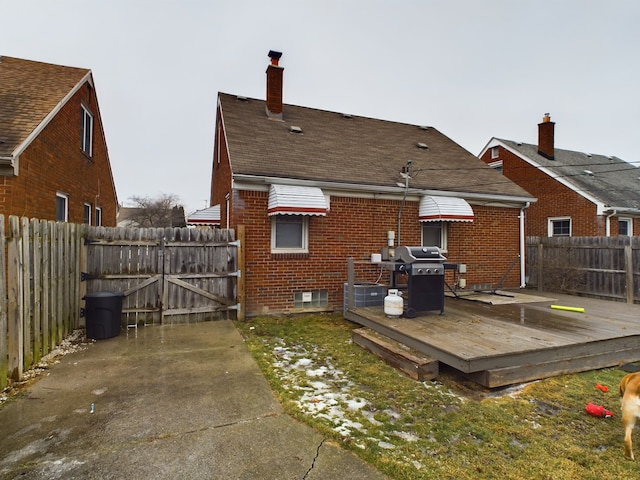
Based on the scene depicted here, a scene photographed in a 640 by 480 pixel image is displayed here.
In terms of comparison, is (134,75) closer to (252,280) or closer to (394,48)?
Answer: (394,48)

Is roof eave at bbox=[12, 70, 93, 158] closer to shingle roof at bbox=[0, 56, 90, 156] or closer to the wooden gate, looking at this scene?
shingle roof at bbox=[0, 56, 90, 156]

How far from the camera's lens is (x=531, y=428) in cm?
318

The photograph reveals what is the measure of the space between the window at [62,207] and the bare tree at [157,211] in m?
27.8

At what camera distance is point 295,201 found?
289 inches

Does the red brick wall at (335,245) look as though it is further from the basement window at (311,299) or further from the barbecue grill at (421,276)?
the barbecue grill at (421,276)

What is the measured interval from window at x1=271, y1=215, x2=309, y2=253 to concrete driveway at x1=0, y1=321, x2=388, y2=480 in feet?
11.9

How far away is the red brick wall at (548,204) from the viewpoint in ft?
47.4

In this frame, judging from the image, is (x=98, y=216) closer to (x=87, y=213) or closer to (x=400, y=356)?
(x=87, y=213)

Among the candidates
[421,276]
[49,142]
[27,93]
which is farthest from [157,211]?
[421,276]

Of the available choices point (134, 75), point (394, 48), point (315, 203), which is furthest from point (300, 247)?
point (134, 75)

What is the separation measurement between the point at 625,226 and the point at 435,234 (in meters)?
12.3

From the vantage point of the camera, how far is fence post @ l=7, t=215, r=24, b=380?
394 cm

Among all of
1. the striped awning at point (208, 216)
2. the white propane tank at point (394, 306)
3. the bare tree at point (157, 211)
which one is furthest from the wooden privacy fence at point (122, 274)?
the bare tree at point (157, 211)

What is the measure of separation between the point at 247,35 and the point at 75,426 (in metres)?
12.4
